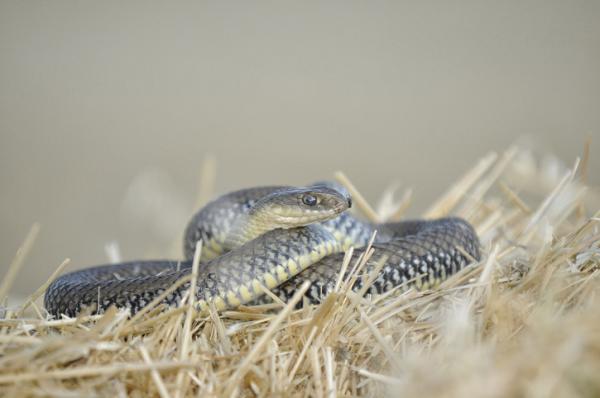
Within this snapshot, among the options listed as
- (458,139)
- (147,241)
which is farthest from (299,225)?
(458,139)

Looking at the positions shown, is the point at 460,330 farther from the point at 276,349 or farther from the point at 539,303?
the point at 276,349

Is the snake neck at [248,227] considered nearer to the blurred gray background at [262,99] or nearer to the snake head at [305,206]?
the snake head at [305,206]

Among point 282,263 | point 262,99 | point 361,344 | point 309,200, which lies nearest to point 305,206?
point 309,200

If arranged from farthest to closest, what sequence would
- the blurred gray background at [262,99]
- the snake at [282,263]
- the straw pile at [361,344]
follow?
the blurred gray background at [262,99]
the snake at [282,263]
the straw pile at [361,344]

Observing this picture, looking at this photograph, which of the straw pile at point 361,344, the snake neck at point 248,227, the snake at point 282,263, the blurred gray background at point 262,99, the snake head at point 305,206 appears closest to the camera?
the straw pile at point 361,344

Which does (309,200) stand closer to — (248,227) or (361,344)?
(248,227)

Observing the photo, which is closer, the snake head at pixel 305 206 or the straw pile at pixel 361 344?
the straw pile at pixel 361 344

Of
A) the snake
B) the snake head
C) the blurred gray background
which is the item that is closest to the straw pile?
the snake

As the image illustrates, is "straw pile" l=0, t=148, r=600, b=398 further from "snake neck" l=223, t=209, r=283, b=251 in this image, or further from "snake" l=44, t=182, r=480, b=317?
"snake neck" l=223, t=209, r=283, b=251

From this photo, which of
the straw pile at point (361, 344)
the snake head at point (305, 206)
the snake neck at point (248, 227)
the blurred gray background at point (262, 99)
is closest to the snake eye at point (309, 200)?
the snake head at point (305, 206)
